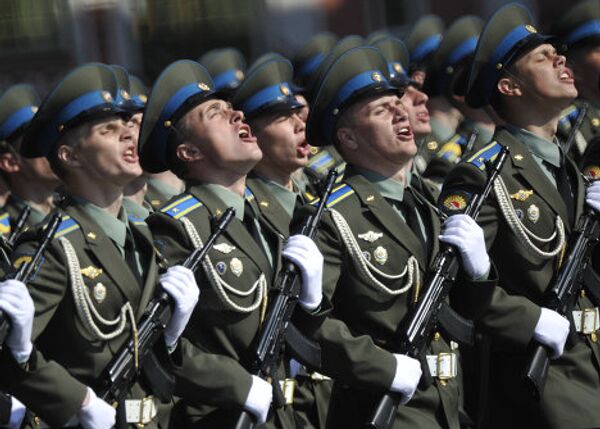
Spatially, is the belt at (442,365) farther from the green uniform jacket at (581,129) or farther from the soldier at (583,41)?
the green uniform jacket at (581,129)

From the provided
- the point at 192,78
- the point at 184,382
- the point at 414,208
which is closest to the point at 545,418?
the point at 414,208

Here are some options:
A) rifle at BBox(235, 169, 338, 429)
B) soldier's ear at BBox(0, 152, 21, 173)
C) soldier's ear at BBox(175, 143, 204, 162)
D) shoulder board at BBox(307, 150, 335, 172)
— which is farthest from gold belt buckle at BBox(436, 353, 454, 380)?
shoulder board at BBox(307, 150, 335, 172)

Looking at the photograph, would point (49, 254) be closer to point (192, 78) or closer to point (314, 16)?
point (192, 78)

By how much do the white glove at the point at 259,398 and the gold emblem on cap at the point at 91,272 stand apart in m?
0.81

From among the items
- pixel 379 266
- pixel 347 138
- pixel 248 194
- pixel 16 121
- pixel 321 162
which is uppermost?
pixel 347 138

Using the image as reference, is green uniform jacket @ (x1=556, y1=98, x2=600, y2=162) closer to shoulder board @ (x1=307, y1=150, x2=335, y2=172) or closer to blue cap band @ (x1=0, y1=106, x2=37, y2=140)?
shoulder board @ (x1=307, y1=150, x2=335, y2=172)

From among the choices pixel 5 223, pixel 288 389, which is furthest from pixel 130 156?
pixel 5 223

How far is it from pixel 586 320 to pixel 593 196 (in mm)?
589

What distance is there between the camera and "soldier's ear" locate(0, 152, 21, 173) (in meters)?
10.8

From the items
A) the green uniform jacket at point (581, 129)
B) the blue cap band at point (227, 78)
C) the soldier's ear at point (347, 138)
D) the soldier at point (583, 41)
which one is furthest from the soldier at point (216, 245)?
the blue cap band at point (227, 78)

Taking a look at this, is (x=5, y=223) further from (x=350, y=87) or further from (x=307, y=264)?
(x=307, y=264)

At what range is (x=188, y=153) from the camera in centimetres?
870

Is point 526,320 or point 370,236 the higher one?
point 370,236

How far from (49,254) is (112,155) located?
2.16 feet
